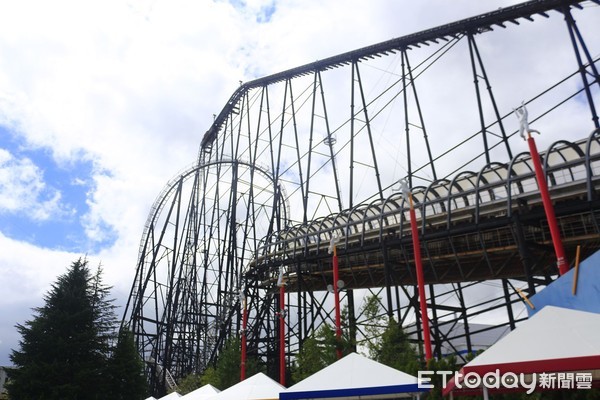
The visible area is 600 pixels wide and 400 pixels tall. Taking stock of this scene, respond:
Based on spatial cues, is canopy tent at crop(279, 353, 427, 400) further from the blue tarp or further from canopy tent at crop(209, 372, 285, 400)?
the blue tarp

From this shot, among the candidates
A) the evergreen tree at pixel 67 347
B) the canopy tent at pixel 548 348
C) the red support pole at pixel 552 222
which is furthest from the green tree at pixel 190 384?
the canopy tent at pixel 548 348

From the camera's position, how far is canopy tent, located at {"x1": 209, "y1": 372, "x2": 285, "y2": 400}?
36.6 feet

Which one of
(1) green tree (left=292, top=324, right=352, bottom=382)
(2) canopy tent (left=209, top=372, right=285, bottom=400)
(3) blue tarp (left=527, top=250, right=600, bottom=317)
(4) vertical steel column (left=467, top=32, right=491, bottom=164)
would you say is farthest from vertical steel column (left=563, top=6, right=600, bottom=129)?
(2) canopy tent (left=209, top=372, right=285, bottom=400)

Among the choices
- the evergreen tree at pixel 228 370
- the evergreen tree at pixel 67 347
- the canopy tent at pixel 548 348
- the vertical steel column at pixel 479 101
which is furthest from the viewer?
the evergreen tree at pixel 228 370

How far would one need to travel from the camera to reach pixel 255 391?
1141 centimetres

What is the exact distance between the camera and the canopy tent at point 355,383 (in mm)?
7906

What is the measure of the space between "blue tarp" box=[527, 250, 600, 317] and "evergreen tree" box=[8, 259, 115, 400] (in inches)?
679

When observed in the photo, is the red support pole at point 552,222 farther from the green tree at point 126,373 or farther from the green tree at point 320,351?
the green tree at point 126,373

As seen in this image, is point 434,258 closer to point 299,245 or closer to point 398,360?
point 398,360

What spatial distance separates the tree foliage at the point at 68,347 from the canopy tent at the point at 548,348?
57.0 feet

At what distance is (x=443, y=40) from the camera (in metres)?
19.6

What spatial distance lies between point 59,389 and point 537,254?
674 inches

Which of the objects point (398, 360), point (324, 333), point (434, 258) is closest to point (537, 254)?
point (434, 258)

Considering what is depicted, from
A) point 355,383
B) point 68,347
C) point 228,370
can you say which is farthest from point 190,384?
point 355,383
